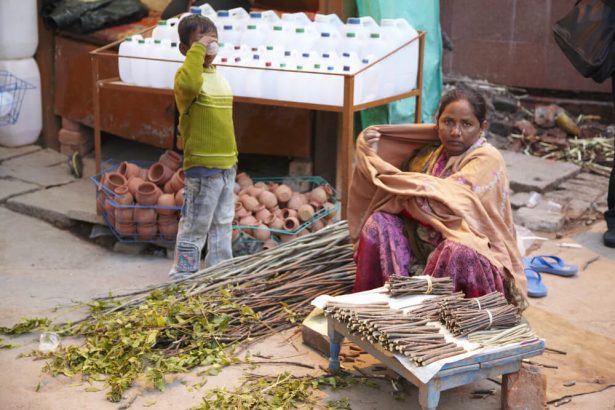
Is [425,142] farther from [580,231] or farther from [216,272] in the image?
[580,231]

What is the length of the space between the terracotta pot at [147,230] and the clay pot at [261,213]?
66cm

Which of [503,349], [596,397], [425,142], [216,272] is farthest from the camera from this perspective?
[216,272]

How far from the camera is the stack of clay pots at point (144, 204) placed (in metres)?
5.72

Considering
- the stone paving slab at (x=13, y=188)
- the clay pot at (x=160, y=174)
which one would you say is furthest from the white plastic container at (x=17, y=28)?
the clay pot at (x=160, y=174)

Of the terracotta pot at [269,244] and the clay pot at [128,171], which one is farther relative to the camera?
the clay pot at [128,171]

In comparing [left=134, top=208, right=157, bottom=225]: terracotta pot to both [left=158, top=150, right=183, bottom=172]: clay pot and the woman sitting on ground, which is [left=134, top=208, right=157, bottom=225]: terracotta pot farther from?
the woman sitting on ground

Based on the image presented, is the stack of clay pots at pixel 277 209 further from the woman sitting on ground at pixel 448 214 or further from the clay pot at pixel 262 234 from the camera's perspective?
the woman sitting on ground at pixel 448 214

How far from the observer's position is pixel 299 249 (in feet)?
16.7

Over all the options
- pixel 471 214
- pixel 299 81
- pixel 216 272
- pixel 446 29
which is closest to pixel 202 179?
pixel 216 272

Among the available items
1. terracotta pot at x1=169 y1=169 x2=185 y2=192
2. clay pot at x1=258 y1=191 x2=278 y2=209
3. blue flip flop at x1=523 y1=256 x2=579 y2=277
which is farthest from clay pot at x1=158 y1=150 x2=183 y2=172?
blue flip flop at x1=523 y1=256 x2=579 y2=277

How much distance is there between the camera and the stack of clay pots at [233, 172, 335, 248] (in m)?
5.75

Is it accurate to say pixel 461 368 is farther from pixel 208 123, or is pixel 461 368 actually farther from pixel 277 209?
pixel 277 209

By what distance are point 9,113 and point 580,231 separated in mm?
4522

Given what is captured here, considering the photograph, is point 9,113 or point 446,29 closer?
point 9,113
